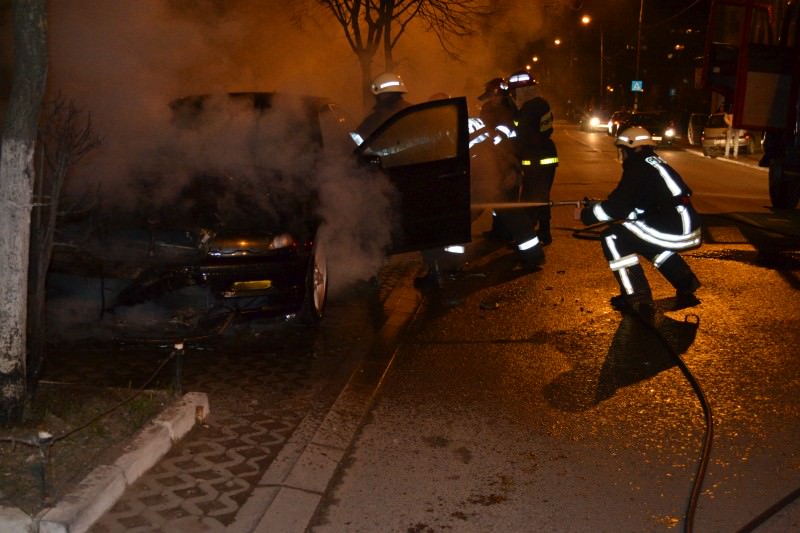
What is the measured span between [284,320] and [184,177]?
123cm

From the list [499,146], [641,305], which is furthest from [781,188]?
[641,305]

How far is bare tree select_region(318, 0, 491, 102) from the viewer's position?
49.7 feet

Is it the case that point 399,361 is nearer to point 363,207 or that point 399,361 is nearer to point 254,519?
point 363,207

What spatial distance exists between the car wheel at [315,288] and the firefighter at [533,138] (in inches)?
129

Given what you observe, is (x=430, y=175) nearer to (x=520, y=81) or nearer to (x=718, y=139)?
(x=520, y=81)

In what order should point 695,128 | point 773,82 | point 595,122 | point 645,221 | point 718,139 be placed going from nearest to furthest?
point 645,221, point 773,82, point 718,139, point 695,128, point 595,122

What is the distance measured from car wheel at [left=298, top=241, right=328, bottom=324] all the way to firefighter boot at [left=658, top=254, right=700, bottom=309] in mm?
2605

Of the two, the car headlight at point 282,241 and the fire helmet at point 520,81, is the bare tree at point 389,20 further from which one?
the car headlight at point 282,241

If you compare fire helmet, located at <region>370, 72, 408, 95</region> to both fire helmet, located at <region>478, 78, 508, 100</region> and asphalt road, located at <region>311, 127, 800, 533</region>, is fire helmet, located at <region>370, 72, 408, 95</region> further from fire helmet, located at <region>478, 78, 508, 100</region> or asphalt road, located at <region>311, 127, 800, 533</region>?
asphalt road, located at <region>311, 127, 800, 533</region>

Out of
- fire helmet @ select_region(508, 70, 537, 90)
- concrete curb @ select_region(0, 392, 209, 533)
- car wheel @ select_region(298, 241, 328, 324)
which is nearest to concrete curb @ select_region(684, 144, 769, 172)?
fire helmet @ select_region(508, 70, 537, 90)

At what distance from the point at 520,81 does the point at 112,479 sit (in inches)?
260

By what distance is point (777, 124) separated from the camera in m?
11.6

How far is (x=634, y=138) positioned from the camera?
6.67 meters

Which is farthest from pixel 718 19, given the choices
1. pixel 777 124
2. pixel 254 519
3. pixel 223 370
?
pixel 254 519
